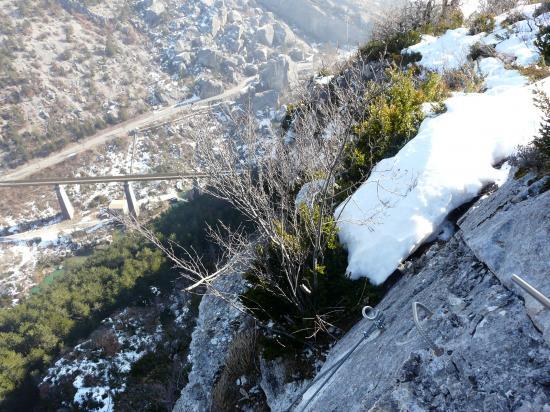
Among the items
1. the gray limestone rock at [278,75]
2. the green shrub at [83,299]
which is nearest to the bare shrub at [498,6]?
the green shrub at [83,299]

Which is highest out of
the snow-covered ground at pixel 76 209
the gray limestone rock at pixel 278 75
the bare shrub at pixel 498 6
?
the bare shrub at pixel 498 6

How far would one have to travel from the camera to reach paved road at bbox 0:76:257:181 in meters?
48.0

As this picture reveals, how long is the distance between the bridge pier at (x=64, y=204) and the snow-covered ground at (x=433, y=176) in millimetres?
42102

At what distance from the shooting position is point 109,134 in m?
55.9

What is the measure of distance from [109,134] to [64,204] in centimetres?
1761

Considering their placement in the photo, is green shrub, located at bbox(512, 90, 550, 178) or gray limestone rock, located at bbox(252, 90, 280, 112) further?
gray limestone rock, located at bbox(252, 90, 280, 112)

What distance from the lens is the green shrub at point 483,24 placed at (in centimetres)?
1195

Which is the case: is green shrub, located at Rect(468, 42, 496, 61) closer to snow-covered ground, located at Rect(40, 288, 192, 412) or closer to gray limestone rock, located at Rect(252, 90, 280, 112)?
snow-covered ground, located at Rect(40, 288, 192, 412)

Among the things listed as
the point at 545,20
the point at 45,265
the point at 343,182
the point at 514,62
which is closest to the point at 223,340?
the point at 343,182

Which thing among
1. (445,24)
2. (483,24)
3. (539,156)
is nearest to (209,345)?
(539,156)

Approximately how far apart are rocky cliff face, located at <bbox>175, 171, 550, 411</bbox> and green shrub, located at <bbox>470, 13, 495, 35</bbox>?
10395 millimetres

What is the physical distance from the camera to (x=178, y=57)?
241 ft

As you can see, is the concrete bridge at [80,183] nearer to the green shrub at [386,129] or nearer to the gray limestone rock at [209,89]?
the gray limestone rock at [209,89]

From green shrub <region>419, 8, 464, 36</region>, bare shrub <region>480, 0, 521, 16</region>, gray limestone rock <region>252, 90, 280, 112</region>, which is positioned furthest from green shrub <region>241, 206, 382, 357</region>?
gray limestone rock <region>252, 90, 280, 112</region>
